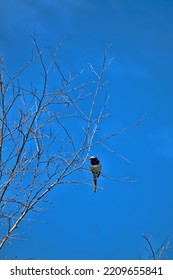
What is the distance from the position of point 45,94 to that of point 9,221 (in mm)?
1256

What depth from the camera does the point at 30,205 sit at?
330 cm
